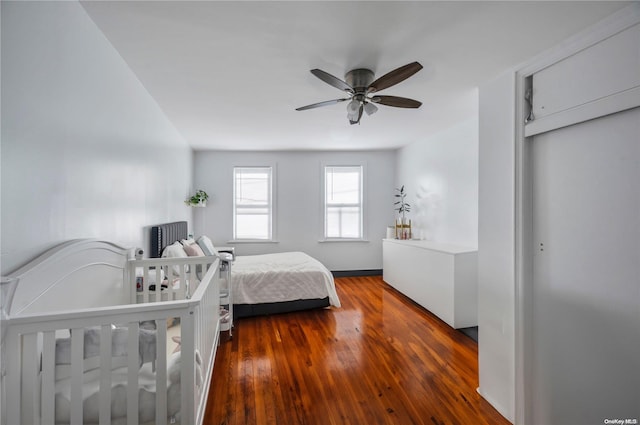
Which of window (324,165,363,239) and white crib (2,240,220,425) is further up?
window (324,165,363,239)

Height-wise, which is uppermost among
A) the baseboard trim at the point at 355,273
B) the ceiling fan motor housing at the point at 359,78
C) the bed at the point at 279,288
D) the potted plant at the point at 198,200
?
the ceiling fan motor housing at the point at 359,78

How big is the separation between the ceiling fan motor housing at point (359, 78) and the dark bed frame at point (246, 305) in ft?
7.50

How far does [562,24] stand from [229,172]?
15.7 feet

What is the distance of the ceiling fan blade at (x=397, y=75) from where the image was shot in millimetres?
1807

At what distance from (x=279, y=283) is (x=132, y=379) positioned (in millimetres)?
2368

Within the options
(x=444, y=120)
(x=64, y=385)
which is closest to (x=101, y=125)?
(x=64, y=385)

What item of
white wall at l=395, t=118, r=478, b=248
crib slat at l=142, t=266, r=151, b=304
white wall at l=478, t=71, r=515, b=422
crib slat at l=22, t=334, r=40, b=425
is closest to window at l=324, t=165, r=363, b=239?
white wall at l=395, t=118, r=478, b=248

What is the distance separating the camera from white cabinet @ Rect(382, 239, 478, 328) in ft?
10.3

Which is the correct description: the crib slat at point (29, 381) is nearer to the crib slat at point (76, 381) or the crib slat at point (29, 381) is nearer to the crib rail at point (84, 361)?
the crib rail at point (84, 361)

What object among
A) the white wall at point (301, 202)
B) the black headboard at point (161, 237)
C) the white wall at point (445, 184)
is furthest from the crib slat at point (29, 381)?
the white wall at point (301, 202)

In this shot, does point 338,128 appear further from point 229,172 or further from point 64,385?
point 64,385

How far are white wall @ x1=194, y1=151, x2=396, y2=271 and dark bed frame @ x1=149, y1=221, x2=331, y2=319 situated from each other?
149 cm

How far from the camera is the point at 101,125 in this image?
6.05ft

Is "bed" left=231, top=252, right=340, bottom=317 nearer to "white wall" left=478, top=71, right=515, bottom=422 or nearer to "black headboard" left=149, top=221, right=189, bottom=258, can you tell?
"black headboard" left=149, top=221, right=189, bottom=258
